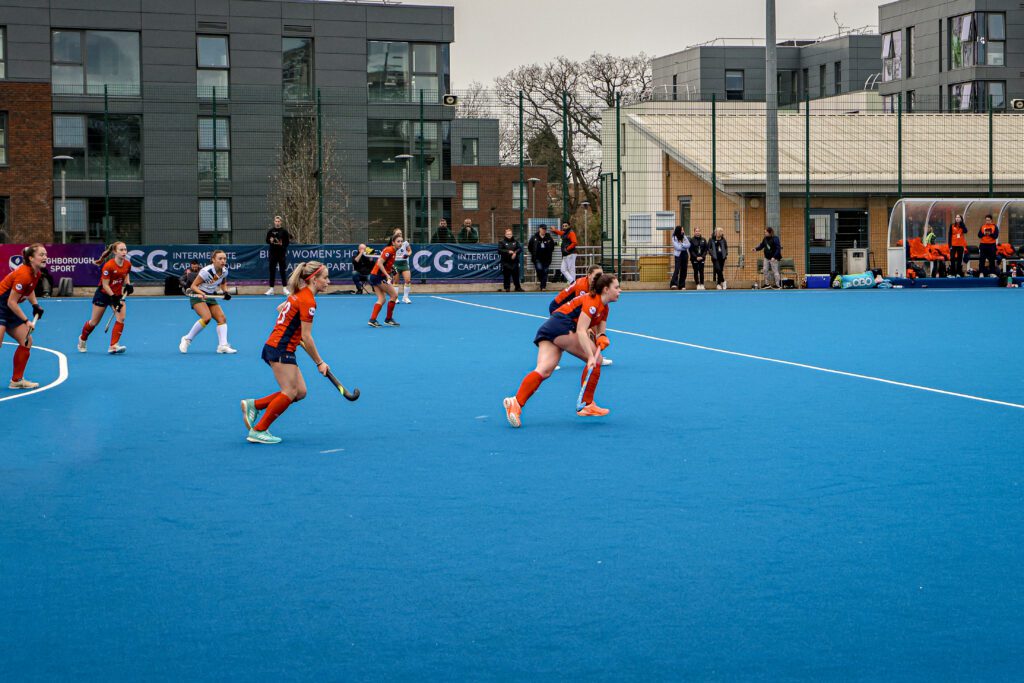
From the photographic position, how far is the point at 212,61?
157ft

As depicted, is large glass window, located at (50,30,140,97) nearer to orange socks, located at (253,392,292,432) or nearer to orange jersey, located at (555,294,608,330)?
orange jersey, located at (555,294,608,330)

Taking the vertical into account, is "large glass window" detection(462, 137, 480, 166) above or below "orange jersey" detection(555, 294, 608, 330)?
above

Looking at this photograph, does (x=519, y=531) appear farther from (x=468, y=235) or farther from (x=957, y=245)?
(x=957, y=245)

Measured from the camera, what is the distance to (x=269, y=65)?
4841cm

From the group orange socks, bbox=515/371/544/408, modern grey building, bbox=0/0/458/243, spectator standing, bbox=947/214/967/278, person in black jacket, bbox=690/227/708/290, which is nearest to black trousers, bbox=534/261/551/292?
person in black jacket, bbox=690/227/708/290

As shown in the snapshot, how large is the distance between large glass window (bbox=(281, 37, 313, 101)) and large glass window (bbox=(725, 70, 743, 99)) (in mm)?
31332

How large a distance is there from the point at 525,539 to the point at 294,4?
147 feet

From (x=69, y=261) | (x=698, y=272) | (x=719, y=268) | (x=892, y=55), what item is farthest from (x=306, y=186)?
(x=892, y=55)

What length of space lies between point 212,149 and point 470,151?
9.79m

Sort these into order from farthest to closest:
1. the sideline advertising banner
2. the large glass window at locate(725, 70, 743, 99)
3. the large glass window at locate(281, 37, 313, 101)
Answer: the large glass window at locate(725, 70, 743, 99) < the large glass window at locate(281, 37, 313, 101) < the sideline advertising banner

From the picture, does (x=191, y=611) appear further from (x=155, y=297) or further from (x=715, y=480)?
(x=155, y=297)

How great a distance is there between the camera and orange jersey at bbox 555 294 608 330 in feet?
36.0

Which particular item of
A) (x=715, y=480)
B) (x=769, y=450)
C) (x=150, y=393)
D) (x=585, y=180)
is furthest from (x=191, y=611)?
(x=585, y=180)

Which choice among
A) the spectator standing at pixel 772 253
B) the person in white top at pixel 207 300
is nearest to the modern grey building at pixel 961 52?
the spectator standing at pixel 772 253
